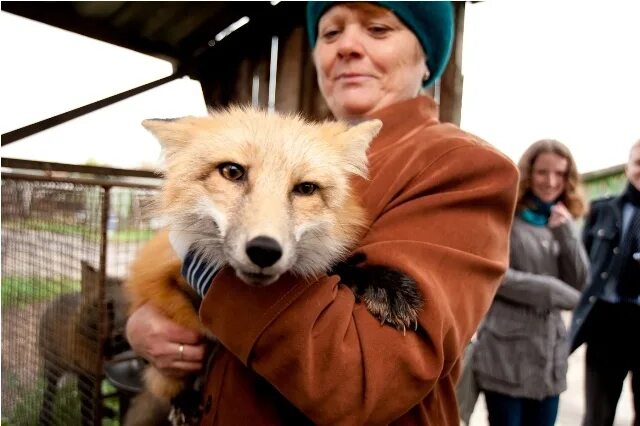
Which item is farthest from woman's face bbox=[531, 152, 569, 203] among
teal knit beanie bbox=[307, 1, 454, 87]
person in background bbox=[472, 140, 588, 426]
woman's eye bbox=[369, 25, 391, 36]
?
woman's eye bbox=[369, 25, 391, 36]

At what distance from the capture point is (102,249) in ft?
5.79

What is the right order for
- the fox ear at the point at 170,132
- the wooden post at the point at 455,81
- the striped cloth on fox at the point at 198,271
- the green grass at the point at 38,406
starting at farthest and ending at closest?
the wooden post at the point at 455,81 → the green grass at the point at 38,406 → the fox ear at the point at 170,132 → the striped cloth on fox at the point at 198,271

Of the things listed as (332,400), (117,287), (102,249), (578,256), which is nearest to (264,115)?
(332,400)

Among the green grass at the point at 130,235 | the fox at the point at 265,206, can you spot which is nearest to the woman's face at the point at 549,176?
the fox at the point at 265,206

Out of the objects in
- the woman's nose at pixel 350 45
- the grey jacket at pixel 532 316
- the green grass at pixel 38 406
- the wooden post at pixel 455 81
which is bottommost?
the green grass at pixel 38 406

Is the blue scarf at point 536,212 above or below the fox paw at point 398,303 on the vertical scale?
above

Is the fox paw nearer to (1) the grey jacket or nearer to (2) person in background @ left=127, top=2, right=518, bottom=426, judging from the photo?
(2) person in background @ left=127, top=2, right=518, bottom=426

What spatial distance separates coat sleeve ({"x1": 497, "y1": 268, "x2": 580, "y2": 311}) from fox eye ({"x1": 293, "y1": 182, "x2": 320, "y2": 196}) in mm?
1396

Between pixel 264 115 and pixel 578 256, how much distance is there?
5.72 ft

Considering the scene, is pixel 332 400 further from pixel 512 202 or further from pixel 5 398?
pixel 5 398

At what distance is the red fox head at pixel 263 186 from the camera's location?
0.78m

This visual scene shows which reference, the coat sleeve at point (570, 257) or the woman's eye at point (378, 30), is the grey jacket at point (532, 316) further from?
the woman's eye at point (378, 30)

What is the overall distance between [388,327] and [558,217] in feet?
5.46

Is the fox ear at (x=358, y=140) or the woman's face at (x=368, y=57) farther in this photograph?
the woman's face at (x=368, y=57)
